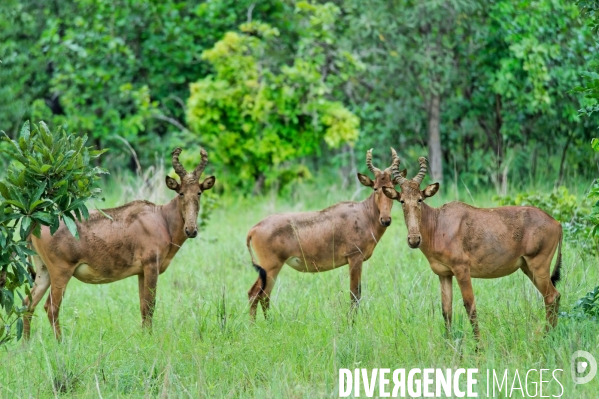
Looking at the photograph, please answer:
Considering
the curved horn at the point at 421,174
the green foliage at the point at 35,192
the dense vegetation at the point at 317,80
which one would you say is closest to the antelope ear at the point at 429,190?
the curved horn at the point at 421,174

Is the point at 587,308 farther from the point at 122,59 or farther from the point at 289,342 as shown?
the point at 122,59

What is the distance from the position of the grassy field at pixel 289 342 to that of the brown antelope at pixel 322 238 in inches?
11.6

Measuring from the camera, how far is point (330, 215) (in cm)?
949

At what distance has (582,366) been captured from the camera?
677 cm

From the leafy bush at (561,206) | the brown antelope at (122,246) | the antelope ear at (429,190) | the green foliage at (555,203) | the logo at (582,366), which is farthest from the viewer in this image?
the green foliage at (555,203)

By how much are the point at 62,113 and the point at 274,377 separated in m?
15.2

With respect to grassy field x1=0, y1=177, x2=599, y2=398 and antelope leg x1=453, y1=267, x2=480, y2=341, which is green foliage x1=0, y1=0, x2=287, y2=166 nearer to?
grassy field x1=0, y1=177, x2=599, y2=398

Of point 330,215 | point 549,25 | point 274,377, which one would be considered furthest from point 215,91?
point 274,377

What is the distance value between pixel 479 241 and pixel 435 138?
347 inches

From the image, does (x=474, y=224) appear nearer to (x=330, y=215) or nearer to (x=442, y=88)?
(x=330, y=215)

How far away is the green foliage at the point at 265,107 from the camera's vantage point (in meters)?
15.8

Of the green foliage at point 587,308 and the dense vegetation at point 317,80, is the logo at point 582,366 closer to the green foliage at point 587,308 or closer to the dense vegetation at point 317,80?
the green foliage at point 587,308

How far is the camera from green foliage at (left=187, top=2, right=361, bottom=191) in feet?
51.8

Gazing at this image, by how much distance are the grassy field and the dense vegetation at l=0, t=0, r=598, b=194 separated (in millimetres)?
5875
